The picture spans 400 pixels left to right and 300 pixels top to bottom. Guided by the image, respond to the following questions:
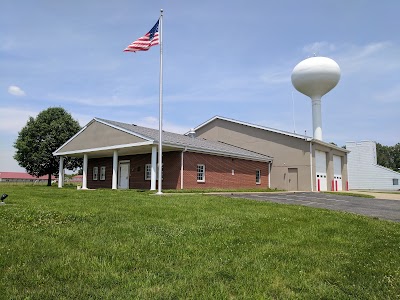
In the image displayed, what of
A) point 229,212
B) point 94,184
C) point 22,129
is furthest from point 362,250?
point 22,129

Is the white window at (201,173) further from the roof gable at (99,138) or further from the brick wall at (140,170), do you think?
the roof gable at (99,138)

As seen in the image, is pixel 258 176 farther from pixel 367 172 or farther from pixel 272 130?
pixel 367 172

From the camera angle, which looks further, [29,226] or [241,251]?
[29,226]

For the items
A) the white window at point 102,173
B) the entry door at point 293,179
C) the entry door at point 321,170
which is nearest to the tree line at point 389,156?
the entry door at point 321,170

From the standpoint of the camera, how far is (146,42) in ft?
57.2

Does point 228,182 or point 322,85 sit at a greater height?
point 322,85

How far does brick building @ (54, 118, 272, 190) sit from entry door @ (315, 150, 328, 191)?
4324 mm

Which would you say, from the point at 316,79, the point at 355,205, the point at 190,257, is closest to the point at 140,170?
the point at 355,205

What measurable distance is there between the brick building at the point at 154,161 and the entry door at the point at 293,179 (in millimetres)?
2149

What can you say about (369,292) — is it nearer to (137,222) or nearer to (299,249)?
(299,249)

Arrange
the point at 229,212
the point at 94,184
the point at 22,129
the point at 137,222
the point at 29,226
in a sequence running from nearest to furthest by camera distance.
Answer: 1. the point at 29,226
2. the point at 137,222
3. the point at 229,212
4. the point at 94,184
5. the point at 22,129

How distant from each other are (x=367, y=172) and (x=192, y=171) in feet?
122

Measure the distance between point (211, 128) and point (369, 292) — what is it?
32.6m

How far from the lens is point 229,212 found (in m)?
10.1
